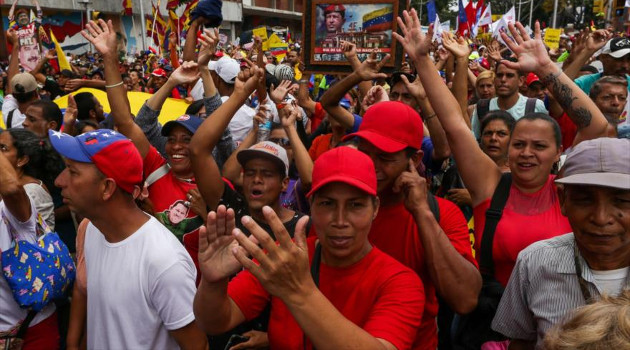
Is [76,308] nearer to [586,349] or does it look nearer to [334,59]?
[586,349]

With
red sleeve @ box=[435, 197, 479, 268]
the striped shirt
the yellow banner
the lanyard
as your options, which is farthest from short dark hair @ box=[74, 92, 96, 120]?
the yellow banner

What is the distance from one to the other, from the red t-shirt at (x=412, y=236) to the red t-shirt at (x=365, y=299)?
419 millimetres

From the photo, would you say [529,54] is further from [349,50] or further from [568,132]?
[568,132]

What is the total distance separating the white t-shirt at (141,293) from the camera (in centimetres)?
213

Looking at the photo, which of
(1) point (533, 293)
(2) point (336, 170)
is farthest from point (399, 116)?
(1) point (533, 293)

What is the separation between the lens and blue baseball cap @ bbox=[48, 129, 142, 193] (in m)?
2.26

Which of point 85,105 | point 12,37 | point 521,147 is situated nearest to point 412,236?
point 521,147

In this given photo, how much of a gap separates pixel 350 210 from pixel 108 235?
3.59ft

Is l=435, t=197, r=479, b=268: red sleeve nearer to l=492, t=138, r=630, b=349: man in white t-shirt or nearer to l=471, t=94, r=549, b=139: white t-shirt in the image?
l=492, t=138, r=630, b=349: man in white t-shirt

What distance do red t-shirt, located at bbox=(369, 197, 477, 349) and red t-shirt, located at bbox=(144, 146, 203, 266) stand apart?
1.14 m

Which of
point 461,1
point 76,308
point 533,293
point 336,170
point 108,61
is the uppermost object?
point 461,1

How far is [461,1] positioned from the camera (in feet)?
40.5

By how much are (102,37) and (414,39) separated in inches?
81.3

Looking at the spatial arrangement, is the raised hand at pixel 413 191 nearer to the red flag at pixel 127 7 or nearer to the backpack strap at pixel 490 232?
the backpack strap at pixel 490 232
